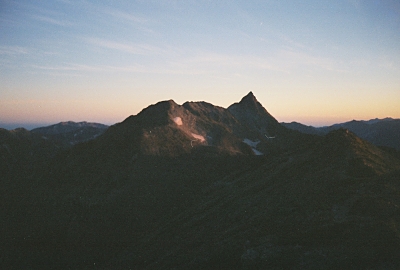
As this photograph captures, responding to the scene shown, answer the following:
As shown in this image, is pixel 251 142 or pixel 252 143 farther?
pixel 251 142

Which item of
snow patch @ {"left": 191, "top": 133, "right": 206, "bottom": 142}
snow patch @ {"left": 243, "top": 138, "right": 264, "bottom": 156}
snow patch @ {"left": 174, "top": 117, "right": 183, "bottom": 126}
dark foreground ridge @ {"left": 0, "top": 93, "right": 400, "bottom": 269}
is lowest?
dark foreground ridge @ {"left": 0, "top": 93, "right": 400, "bottom": 269}

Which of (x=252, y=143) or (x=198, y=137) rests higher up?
(x=198, y=137)

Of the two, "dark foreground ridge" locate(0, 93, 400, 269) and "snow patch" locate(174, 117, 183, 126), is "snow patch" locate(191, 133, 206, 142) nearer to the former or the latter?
"dark foreground ridge" locate(0, 93, 400, 269)

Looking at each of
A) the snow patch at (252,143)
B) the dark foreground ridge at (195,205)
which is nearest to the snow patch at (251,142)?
the snow patch at (252,143)

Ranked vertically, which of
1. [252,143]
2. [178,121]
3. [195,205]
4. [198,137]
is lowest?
[195,205]

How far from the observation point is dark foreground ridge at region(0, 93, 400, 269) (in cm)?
3019

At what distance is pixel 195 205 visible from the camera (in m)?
65.6

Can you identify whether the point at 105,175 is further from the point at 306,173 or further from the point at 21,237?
the point at 306,173

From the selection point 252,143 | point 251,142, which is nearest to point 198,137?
point 252,143

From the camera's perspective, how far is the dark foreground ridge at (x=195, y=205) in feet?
99.0

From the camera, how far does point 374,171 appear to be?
44.6 metres

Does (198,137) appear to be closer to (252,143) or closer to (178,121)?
(178,121)

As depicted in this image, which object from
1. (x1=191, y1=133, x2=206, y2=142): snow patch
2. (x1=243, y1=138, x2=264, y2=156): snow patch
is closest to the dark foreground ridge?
(x1=191, y1=133, x2=206, y2=142): snow patch

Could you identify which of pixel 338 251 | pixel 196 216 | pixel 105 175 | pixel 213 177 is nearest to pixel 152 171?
pixel 105 175
